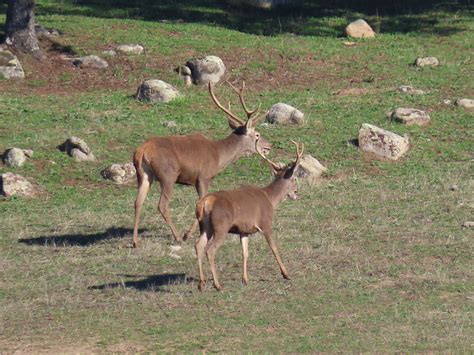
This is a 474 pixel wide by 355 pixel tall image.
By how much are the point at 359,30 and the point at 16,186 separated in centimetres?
1382

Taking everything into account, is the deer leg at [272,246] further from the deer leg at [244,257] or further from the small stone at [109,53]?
the small stone at [109,53]

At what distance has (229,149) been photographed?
56.5 ft

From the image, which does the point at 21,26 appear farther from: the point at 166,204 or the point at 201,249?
the point at 201,249

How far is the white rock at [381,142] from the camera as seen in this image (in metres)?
21.5

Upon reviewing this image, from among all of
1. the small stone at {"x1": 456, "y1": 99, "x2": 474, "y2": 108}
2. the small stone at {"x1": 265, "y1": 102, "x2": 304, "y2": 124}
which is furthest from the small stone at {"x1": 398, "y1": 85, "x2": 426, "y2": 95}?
the small stone at {"x1": 265, "y1": 102, "x2": 304, "y2": 124}

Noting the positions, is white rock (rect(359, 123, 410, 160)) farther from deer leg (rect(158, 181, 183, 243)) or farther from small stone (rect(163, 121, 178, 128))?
deer leg (rect(158, 181, 183, 243))

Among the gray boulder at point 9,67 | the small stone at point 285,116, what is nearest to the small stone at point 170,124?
the small stone at point 285,116

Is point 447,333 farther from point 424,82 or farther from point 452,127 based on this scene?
point 424,82

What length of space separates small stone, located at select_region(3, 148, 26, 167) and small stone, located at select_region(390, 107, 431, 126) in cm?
748

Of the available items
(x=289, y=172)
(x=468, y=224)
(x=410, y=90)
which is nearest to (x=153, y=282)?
(x=289, y=172)

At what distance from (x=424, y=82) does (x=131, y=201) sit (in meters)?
10.2

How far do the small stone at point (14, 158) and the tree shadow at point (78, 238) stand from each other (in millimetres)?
3417

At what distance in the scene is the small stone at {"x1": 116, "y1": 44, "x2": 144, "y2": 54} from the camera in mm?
27562

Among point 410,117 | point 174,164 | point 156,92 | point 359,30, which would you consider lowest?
point 359,30
